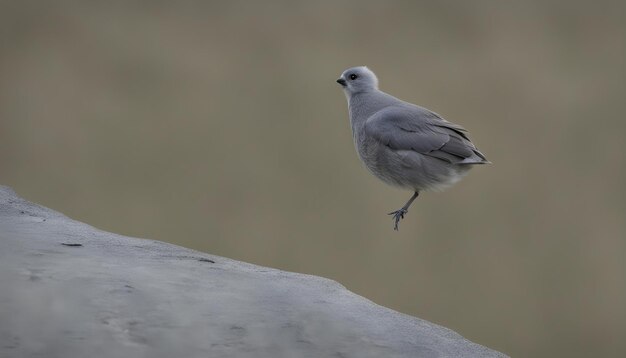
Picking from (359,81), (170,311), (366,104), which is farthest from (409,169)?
(170,311)

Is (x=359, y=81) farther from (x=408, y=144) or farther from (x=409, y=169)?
(x=409, y=169)

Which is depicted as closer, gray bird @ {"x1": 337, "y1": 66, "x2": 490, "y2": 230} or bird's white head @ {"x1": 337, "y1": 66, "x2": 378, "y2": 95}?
gray bird @ {"x1": 337, "y1": 66, "x2": 490, "y2": 230}

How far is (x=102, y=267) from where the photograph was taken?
261 cm

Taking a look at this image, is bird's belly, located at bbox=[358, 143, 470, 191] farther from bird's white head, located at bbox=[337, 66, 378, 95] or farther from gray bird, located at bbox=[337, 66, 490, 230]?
bird's white head, located at bbox=[337, 66, 378, 95]

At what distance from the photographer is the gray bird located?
122 inches

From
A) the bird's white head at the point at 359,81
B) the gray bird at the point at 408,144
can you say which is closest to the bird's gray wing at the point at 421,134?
the gray bird at the point at 408,144

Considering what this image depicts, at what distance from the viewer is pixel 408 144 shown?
3.18 metres

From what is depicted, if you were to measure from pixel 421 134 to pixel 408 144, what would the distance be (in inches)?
3.2

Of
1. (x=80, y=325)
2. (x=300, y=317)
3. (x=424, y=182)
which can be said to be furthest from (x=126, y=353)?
(x=424, y=182)

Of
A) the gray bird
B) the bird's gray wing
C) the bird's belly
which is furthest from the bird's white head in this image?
the bird's belly

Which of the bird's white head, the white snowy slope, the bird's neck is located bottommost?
the white snowy slope

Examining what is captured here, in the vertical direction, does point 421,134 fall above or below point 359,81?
below

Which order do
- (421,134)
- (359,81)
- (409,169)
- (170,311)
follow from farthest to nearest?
(359,81) < (421,134) < (409,169) < (170,311)

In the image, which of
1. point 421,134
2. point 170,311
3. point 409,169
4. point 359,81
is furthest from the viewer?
point 359,81
